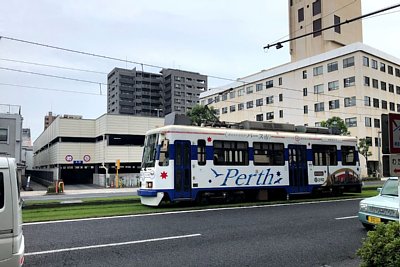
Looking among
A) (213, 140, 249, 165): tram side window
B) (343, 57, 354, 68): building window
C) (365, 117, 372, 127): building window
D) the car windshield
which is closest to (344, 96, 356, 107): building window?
(365, 117, 372, 127): building window

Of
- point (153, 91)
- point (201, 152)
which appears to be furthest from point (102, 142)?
point (153, 91)

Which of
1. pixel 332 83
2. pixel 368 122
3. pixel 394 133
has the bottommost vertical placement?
pixel 394 133

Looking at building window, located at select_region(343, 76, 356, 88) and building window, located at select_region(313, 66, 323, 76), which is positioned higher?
building window, located at select_region(313, 66, 323, 76)

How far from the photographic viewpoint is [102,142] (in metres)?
45.8

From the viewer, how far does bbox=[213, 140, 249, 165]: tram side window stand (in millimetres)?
16141

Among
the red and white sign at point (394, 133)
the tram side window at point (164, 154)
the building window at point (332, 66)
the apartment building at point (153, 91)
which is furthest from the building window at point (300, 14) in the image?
the red and white sign at point (394, 133)

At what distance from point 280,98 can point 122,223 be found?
5771 cm

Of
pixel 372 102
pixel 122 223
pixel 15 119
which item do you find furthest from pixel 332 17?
pixel 122 223

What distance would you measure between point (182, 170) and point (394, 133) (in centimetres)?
1023

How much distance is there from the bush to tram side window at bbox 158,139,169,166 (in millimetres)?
9921

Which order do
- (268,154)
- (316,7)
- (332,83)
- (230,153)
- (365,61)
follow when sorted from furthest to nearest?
(316,7)
(332,83)
(365,61)
(268,154)
(230,153)

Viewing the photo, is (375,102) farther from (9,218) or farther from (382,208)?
(9,218)

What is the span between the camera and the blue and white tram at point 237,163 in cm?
1490

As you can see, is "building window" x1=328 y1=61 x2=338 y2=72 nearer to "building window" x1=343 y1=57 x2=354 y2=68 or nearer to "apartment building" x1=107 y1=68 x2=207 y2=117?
"building window" x1=343 y1=57 x2=354 y2=68
